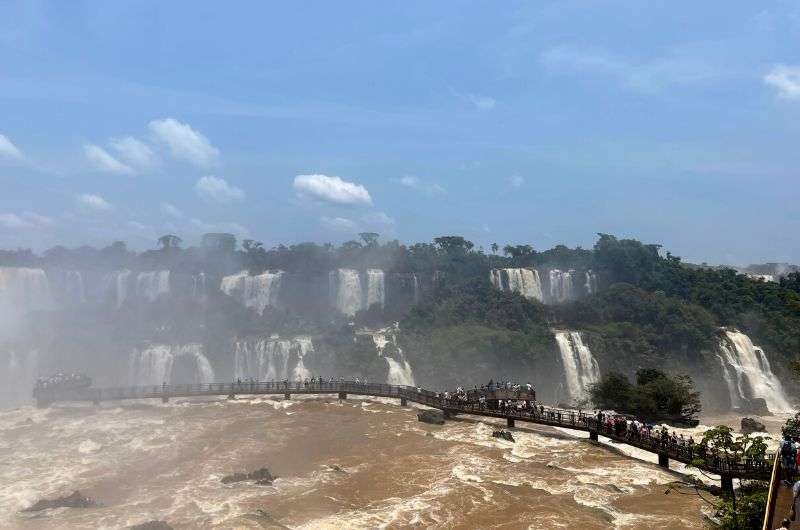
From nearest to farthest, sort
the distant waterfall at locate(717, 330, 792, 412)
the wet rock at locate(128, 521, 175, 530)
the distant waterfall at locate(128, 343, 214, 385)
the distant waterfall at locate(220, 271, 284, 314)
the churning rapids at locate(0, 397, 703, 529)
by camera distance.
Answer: the wet rock at locate(128, 521, 175, 530)
the churning rapids at locate(0, 397, 703, 529)
the distant waterfall at locate(717, 330, 792, 412)
the distant waterfall at locate(128, 343, 214, 385)
the distant waterfall at locate(220, 271, 284, 314)

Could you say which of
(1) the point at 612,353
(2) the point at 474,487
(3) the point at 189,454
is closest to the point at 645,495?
(2) the point at 474,487

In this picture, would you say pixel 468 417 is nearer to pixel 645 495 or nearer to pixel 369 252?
pixel 645 495

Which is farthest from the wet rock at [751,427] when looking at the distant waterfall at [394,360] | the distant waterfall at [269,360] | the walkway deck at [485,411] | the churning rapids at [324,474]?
the distant waterfall at [269,360]

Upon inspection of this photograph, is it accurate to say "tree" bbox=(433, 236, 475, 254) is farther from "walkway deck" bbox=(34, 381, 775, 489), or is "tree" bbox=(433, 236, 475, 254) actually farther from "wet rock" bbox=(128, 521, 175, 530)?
"wet rock" bbox=(128, 521, 175, 530)

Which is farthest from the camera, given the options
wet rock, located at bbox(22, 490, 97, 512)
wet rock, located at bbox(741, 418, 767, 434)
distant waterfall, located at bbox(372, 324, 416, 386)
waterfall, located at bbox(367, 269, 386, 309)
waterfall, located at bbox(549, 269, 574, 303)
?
waterfall, located at bbox(549, 269, 574, 303)

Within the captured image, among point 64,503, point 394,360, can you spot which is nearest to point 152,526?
point 64,503

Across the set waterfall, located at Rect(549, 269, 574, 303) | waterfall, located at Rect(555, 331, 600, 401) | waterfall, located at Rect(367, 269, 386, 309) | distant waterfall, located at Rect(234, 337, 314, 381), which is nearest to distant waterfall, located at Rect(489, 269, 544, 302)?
waterfall, located at Rect(549, 269, 574, 303)
